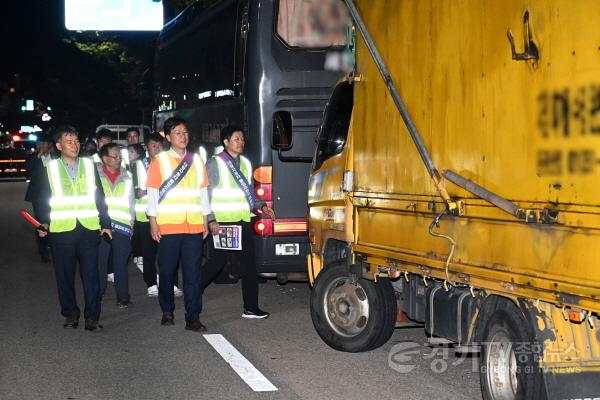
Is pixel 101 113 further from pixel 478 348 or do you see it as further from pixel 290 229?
pixel 478 348

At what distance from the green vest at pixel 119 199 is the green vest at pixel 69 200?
185 cm

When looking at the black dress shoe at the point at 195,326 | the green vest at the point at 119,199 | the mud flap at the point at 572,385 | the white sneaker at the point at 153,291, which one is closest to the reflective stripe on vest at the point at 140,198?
the green vest at the point at 119,199

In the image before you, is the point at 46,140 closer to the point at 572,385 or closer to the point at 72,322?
the point at 72,322

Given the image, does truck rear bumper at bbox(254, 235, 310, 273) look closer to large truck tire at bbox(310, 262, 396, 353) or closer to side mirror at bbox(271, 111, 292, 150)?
side mirror at bbox(271, 111, 292, 150)

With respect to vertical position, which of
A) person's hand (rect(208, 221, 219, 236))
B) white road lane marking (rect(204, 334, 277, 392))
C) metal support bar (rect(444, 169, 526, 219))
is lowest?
white road lane marking (rect(204, 334, 277, 392))

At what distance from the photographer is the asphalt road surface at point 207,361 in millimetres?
7207

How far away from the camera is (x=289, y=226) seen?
1151cm

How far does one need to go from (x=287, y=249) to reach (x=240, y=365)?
3.40 m

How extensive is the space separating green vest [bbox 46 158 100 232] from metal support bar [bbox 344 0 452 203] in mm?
3181

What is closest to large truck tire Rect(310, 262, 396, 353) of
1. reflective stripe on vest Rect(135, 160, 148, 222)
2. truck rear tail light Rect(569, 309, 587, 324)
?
truck rear tail light Rect(569, 309, 587, 324)

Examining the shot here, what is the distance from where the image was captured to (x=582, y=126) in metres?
5.29

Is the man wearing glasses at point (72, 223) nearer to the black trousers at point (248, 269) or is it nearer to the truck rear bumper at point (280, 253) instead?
the black trousers at point (248, 269)

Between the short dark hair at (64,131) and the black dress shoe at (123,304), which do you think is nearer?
the short dark hair at (64,131)

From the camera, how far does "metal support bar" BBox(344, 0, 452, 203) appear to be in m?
6.74
